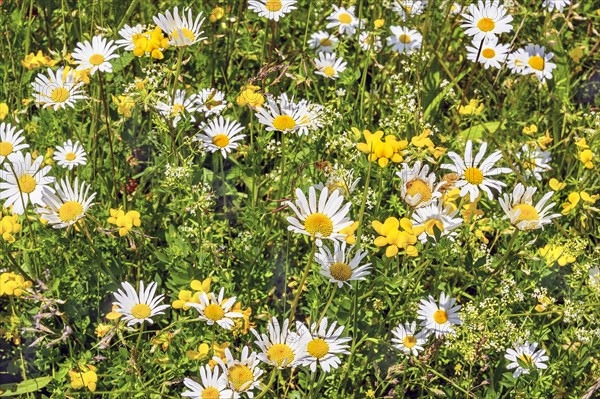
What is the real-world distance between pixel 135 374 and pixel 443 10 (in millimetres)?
2498

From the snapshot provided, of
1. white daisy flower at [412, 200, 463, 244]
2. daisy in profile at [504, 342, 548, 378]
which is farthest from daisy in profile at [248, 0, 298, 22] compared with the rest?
daisy in profile at [504, 342, 548, 378]

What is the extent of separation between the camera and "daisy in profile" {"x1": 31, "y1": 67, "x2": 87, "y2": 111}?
3004mm

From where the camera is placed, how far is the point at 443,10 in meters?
4.00

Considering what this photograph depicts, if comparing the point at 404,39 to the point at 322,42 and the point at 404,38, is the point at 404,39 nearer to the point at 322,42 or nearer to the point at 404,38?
the point at 404,38

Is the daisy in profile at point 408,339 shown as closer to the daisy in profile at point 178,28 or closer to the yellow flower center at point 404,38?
the daisy in profile at point 178,28

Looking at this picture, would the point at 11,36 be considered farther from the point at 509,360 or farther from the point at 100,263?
the point at 509,360

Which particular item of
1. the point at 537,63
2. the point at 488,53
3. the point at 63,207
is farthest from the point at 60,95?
the point at 537,63

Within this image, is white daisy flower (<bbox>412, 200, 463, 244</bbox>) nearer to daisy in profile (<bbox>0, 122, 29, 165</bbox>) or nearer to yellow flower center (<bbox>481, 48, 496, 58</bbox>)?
yellow flower center (<bbox>481, 48, 496, 58</bbox>)

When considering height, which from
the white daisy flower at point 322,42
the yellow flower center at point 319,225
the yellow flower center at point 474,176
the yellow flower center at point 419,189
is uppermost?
the white daisy flower at point 322,42

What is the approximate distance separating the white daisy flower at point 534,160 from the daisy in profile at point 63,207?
1.80 metres

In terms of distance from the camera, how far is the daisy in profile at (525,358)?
2.73 meters

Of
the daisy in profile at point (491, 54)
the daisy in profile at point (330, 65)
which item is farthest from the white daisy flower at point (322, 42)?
the daisy in profile at point (491, 54)

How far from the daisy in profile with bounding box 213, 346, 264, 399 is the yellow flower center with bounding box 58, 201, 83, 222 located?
0.76 m

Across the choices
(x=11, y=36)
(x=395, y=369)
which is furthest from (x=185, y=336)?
(x=11, y=36)
